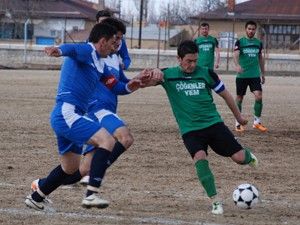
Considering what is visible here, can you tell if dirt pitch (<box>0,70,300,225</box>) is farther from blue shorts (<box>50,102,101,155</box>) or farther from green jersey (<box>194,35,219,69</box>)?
green jersey (<box>194,35,219,69</box>)

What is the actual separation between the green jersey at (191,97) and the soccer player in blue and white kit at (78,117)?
2.38 feet

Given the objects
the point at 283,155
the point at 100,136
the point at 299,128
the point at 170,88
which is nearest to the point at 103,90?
the point at 170,88

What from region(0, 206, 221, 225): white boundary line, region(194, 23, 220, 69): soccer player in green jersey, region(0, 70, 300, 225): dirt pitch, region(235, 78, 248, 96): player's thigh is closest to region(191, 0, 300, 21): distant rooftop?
region(194, 23, 220, 69): soccer player in green jersey

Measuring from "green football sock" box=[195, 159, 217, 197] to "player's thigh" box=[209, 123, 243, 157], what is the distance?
10.9 inches

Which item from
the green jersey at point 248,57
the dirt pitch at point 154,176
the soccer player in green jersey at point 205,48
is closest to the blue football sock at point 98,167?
the dirt pitch at point 154,176

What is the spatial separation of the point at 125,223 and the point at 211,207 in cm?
110

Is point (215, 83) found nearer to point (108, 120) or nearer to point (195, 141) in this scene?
point (195, 141)

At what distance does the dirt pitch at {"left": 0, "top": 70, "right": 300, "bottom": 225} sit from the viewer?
710cm

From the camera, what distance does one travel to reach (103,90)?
27.2ft

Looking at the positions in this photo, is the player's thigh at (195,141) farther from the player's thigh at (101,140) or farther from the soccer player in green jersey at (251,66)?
the soccer player in green jersey at (251,66)

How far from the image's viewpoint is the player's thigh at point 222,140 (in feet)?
24.6

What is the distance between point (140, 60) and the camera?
1784 inches

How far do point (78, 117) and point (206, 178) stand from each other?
1332 mm

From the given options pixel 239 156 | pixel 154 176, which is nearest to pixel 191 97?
pixel 239 156
